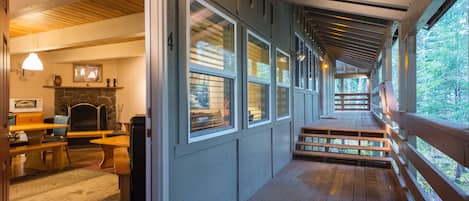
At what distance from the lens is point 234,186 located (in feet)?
9.48

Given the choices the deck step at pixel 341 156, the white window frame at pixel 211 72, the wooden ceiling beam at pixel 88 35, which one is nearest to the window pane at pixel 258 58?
the white window frame at pixel 211 72

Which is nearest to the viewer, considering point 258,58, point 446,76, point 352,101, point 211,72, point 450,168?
point 450,168

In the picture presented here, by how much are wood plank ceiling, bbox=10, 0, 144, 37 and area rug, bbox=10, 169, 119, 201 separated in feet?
8.08

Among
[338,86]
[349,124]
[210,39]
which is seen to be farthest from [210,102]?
[338,86]

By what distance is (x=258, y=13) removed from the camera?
11.6ft

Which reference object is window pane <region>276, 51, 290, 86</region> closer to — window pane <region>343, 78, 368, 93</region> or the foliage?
the foliage

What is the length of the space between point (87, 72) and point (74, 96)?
0.77m

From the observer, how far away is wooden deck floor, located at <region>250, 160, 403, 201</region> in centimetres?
329

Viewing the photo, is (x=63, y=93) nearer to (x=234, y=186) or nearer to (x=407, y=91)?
(x=234, y=186)

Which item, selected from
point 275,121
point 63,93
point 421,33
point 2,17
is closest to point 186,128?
point 2,17

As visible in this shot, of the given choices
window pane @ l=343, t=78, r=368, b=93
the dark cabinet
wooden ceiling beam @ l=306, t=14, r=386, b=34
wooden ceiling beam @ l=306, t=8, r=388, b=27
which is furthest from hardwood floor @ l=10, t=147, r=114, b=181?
window pane @ l=343, t=78, r=368, b=93

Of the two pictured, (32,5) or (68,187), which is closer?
(32,5)

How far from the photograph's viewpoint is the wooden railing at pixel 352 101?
15.1 meters

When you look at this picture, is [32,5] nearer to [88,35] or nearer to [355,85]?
[88,35]
